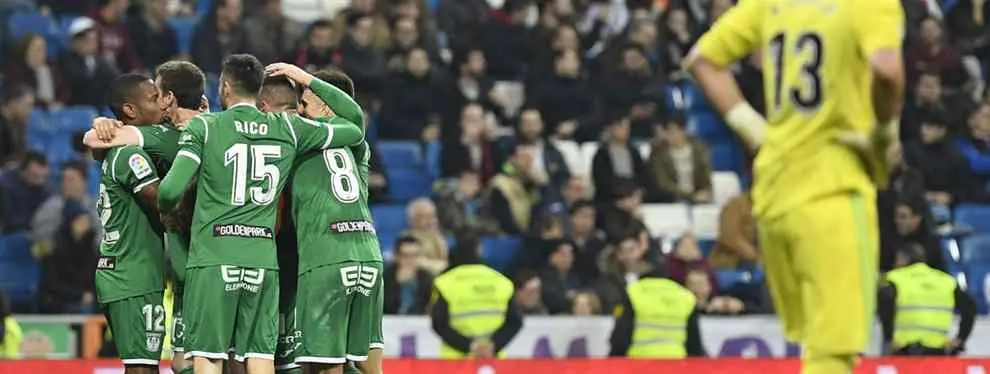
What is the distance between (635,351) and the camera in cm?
1566

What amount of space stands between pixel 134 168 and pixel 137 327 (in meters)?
0.80

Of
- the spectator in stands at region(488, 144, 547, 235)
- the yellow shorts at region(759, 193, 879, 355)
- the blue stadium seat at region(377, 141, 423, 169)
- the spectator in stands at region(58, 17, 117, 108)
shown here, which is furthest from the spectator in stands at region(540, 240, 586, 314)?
the yellow shorts at region(759, 193, 879, 355)

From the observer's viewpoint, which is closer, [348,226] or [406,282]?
[348,226]

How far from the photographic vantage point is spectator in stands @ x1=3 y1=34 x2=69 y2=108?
18859mm

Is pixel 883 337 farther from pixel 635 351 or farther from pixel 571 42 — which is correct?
pixel 571 42

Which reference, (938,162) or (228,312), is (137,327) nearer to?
(228,312)

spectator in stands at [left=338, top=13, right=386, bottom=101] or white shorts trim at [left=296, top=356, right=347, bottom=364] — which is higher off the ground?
spectator in stands at [left=338, top=13, right=386, bottom=101]

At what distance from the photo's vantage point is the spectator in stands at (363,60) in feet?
64.2

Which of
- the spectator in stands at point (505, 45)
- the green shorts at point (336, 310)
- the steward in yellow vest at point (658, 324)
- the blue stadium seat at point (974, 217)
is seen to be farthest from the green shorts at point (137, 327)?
the blue stadium seat at point (974, 217)

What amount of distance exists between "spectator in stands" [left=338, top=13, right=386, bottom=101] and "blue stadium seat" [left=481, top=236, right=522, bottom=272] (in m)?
2.17

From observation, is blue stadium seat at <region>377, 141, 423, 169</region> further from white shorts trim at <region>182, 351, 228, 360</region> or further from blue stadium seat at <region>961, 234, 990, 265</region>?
white shorts trim at <region>182, 351, 228, 360</region>

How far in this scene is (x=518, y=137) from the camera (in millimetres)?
19203

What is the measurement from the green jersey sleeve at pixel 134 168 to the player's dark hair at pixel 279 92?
0.73 meters

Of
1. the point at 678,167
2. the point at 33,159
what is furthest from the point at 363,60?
the point at 33,159
